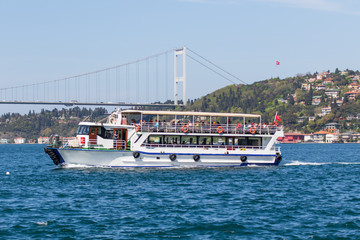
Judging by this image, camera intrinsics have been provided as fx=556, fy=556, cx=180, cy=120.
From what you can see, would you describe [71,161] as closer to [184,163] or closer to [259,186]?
[184,163]

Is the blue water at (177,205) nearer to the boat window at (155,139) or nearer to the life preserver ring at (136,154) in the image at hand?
the life preserver ring at (136,154)

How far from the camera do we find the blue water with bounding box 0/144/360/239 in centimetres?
2025

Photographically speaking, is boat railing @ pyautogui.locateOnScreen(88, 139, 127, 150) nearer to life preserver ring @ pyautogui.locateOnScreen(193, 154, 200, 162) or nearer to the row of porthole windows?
the row of porthole windows

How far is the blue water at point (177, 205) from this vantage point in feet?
66.4

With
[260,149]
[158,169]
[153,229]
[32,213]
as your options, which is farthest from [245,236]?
[260,149]

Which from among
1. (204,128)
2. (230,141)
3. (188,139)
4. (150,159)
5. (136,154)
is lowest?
(150,159)

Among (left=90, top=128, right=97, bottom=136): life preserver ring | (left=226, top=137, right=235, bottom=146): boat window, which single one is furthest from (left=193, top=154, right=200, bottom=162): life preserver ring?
(left=90, top=128, right=97, bottom=136): life preserver ring

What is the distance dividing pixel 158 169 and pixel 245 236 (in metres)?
19.9

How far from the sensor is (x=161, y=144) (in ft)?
131

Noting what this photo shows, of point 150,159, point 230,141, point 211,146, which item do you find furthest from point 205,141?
point 150,159

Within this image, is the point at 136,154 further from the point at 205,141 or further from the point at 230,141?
the point at 230,141

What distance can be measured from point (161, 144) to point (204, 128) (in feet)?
11.6

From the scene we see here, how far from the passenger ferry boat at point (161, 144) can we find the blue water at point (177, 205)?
1.41m

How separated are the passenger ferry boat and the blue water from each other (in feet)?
→ 4.61
